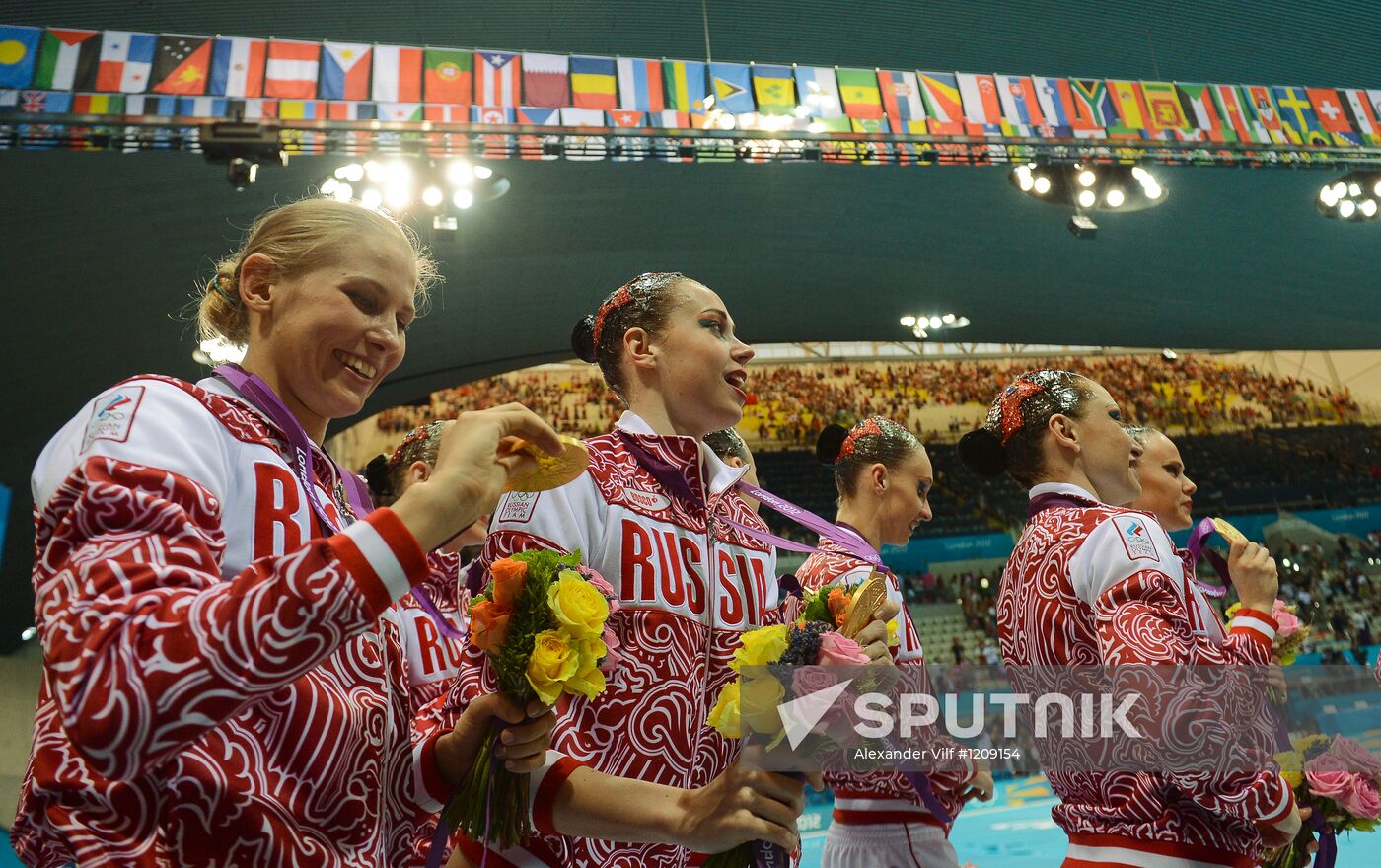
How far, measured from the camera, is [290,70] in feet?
19.3

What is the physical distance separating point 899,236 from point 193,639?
30.1 feet

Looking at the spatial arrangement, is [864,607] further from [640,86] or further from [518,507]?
[640,86]

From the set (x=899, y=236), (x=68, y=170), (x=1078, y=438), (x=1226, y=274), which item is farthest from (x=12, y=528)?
(x=1226, y=274)

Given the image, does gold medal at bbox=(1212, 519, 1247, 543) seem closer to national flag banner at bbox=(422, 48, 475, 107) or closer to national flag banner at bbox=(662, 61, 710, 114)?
national flag banner at bbox=(662, 61, 710, 114)

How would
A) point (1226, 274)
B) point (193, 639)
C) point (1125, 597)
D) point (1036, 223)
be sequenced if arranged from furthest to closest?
point (1226, 274) < point (1036, 223) < point (1125, 597) < point (193, 639)

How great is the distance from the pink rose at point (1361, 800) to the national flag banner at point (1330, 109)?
20.0 ft

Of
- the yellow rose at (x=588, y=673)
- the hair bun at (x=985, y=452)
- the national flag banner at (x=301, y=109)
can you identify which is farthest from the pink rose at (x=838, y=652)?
the national flag banner at (x=301, y=109)

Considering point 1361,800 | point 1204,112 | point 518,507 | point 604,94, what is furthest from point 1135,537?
point 1204,112

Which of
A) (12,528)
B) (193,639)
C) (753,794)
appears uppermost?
(12,528)

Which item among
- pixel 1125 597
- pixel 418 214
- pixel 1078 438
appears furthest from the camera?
pixel 418 214

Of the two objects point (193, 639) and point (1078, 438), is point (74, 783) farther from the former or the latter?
point (1078, 438)

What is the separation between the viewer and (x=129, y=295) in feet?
26.6

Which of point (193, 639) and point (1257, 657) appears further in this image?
point (1257, 657)

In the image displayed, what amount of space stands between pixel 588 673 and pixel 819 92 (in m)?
6.05
